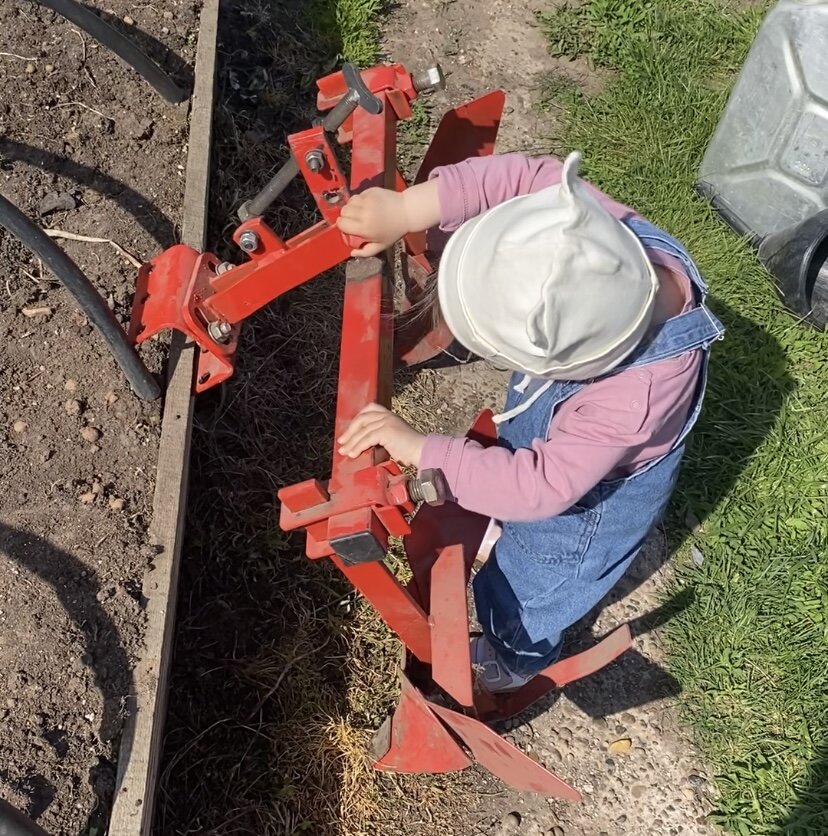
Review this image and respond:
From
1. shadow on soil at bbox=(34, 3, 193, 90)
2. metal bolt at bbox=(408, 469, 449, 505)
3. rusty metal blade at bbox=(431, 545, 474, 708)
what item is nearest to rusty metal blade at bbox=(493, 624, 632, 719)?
rusty metal blade at bbox=(431, 545, 474, 708)

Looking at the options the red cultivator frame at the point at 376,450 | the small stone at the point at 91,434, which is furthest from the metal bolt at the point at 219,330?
the small stone at the point at 91,434

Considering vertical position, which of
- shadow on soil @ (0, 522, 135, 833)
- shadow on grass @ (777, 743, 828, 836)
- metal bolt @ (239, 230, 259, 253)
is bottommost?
shadow on grass @ (777, 743, 828, 836)

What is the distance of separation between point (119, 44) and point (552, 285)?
1752 mm

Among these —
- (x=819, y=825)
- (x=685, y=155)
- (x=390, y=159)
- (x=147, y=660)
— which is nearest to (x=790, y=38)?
(x=685, y=155)

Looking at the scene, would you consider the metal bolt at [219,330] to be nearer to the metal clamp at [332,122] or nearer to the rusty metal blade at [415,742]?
the metal clamp at [332,122]

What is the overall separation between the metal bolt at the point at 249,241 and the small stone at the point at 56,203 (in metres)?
0.89

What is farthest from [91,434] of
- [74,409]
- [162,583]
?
[162,583]

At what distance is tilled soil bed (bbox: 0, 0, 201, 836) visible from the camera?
198 cm

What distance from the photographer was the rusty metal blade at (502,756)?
1887 millimetres

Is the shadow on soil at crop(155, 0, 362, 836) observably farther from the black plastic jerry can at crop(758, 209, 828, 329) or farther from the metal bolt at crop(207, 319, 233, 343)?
the black plastic jerry can at crop(758, 209, 828, 329)

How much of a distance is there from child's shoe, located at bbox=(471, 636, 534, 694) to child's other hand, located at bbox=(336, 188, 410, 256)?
3.89ft

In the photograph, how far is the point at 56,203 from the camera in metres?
2.56

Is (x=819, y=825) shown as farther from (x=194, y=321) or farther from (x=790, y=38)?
(x=790, y=38)

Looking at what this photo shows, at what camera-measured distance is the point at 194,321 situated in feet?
7.01
